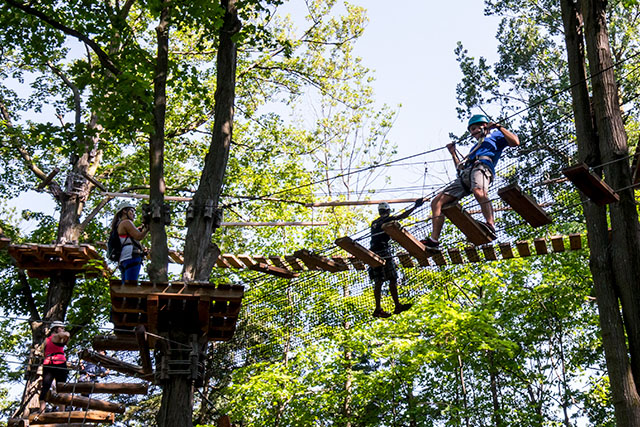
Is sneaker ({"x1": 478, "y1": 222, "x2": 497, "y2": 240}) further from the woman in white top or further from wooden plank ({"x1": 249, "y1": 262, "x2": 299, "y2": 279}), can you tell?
the woman in white top

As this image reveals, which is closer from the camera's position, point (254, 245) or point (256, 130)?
point (256, 130)

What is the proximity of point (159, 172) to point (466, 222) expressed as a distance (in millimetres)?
3109

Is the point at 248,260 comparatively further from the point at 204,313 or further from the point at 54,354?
the point at 54,354

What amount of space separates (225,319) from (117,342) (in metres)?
1.34

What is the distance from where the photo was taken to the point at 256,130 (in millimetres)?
15242

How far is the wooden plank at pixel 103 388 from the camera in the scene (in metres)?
6.78

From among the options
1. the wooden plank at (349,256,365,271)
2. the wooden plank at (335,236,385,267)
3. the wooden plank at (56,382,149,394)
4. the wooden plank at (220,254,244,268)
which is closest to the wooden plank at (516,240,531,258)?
the wooden plank at (335,236,385,267)

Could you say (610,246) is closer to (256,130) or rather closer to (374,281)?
(374,281)

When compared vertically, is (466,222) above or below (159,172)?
below

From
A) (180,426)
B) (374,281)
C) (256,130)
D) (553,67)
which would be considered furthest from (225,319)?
(553,67)

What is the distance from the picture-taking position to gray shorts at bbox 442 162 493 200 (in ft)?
18.9

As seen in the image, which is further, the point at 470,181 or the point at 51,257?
the point at 51,257

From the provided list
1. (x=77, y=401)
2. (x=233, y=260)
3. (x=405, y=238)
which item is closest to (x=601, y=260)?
(x=405, y=238)

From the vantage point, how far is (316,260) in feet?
21.7
